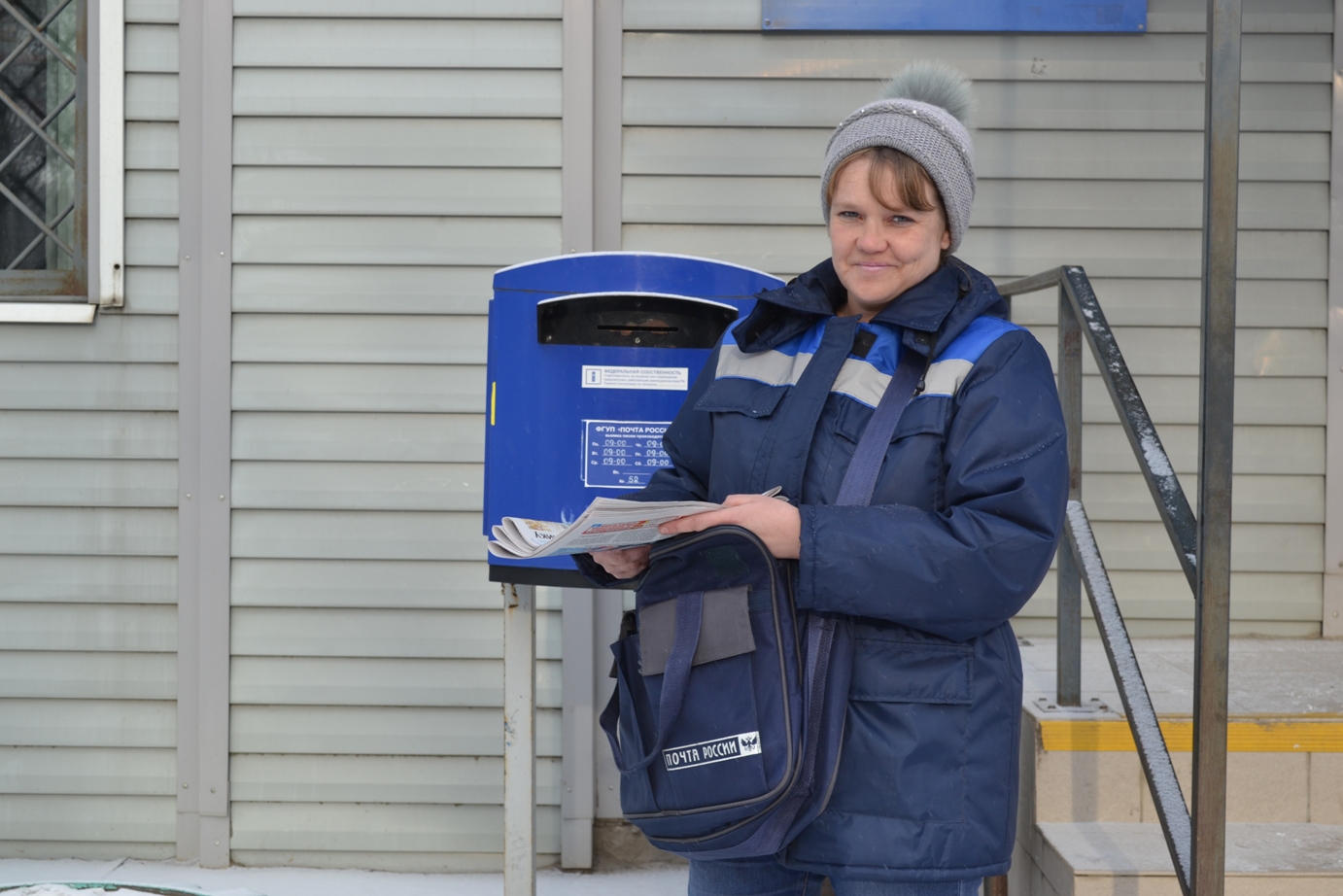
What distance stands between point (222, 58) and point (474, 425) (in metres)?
1.31

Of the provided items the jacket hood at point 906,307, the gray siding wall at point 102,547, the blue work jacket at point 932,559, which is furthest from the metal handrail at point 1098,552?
the gray siding wall at point 102,547

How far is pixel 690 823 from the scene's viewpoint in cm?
146

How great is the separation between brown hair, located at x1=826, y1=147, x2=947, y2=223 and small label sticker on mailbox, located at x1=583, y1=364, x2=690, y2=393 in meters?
0.69

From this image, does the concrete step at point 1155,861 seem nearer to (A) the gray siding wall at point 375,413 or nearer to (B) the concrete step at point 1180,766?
(B) the concrete step at point 1180,766

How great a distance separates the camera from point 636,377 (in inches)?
84.7

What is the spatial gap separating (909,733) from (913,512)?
0.96ft

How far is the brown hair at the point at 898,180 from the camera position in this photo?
5.06 feet

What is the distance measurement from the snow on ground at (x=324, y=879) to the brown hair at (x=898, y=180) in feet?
7.65

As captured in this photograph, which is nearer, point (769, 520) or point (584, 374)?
point (769, 520)

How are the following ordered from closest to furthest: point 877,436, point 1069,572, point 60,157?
1. point 877,436
2. point 1069,572
3. point 60,157

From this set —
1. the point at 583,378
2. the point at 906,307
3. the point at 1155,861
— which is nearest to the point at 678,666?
the point at 906,307

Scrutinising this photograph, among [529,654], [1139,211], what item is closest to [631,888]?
[529,654]

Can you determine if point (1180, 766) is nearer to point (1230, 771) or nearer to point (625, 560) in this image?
point (1230, 771)

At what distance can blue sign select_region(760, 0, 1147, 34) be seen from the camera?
3283 millimetres
